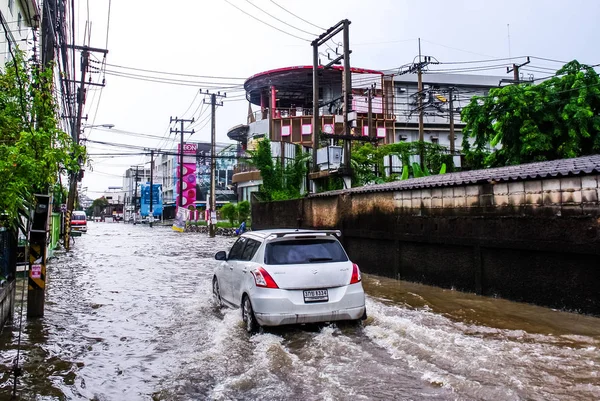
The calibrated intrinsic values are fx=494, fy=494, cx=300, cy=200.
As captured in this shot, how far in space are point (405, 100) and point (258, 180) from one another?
19.3 metres

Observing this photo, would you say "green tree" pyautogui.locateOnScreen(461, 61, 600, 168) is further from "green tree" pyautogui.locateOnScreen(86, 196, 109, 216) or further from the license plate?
"green tree" pyautogui.locateOnScreen(86, 196, 109, 216)

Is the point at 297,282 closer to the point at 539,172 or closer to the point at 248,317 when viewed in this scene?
the point at 248,317

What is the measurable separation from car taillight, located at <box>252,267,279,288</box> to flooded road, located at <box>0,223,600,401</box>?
768mm

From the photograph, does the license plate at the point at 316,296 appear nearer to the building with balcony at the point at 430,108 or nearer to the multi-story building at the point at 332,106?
the multi-story building at the point at 332,106

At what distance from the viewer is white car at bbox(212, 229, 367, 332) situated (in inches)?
285

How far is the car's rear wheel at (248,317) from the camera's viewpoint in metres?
7.49

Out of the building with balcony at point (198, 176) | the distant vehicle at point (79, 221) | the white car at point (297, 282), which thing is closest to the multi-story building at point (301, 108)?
the building with balcony at point (198, 176)

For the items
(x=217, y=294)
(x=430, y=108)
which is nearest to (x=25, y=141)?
(x=217, y=294)

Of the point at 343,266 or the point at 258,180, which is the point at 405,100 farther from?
the point at 343,266

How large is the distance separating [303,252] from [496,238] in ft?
17.2

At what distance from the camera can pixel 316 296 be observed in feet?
24.1

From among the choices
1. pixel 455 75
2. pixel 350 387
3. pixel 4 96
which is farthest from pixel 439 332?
pixel 455 75

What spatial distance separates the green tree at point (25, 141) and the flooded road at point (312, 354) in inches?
83.9

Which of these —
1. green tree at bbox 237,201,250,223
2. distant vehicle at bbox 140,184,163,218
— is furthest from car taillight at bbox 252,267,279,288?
distant vehicle at bbox 140,184,163,218
